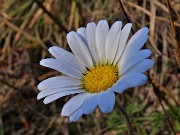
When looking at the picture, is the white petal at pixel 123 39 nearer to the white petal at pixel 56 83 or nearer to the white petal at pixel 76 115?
the white petal at pixel 56 83

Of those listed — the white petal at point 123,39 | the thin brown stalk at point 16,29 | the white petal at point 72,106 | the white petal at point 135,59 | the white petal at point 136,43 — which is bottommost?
the white petal at point 72,106

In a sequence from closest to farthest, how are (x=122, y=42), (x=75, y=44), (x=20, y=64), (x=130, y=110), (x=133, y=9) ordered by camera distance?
A: (x=122, y=42)
(x=75, y=44)
(x=130, y=110)
(x=133, y=9)
(x=20, y=64)

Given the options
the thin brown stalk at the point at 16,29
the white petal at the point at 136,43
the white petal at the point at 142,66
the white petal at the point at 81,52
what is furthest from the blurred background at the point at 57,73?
the white petal at the point at 142,66

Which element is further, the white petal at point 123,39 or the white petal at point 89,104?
the white petal at point 123,39

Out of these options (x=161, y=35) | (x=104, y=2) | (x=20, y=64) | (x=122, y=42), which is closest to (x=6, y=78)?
(x=20, y=64)

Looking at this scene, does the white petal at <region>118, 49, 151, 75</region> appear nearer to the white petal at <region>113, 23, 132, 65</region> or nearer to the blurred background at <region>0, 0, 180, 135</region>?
the white petal at <region>113, 23, 132, 65</region>

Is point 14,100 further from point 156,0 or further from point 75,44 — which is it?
point 75,44

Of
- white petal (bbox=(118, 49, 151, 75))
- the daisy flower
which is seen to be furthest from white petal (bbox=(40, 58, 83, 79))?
white petal (bbox=(118, 49, 151, 75))
